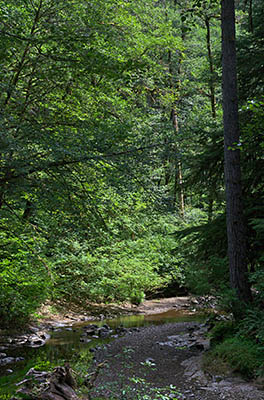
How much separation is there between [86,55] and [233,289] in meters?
4.49

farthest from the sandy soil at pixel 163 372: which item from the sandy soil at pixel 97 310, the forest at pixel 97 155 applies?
the sandy soil at pixel 97 310

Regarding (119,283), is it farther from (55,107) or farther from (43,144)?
(43,144)

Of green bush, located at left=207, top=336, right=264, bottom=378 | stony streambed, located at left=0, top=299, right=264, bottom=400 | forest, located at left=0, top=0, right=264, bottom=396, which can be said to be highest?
forest, located at left=0, top=0, right=264, bottom=396

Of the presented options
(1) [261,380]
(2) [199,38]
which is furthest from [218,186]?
(2) [199,38]

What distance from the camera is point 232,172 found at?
7.26 m

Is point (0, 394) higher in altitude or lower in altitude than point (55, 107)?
lower

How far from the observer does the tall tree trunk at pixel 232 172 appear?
701cm

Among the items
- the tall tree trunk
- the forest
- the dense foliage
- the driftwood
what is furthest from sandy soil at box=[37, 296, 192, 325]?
the driftwood

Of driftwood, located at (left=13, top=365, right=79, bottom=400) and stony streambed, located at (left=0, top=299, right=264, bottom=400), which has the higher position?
driftwood, located at (left=13, top=365, right=79, bottom=400)

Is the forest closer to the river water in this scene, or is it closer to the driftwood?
the river water

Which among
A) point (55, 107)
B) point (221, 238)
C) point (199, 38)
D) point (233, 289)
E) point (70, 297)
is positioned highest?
point (199, 38)

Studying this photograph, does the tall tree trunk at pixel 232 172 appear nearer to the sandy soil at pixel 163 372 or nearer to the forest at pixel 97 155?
the forest at pixel 97 155

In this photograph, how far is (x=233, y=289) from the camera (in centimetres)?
663

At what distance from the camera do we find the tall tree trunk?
701 centimetres
